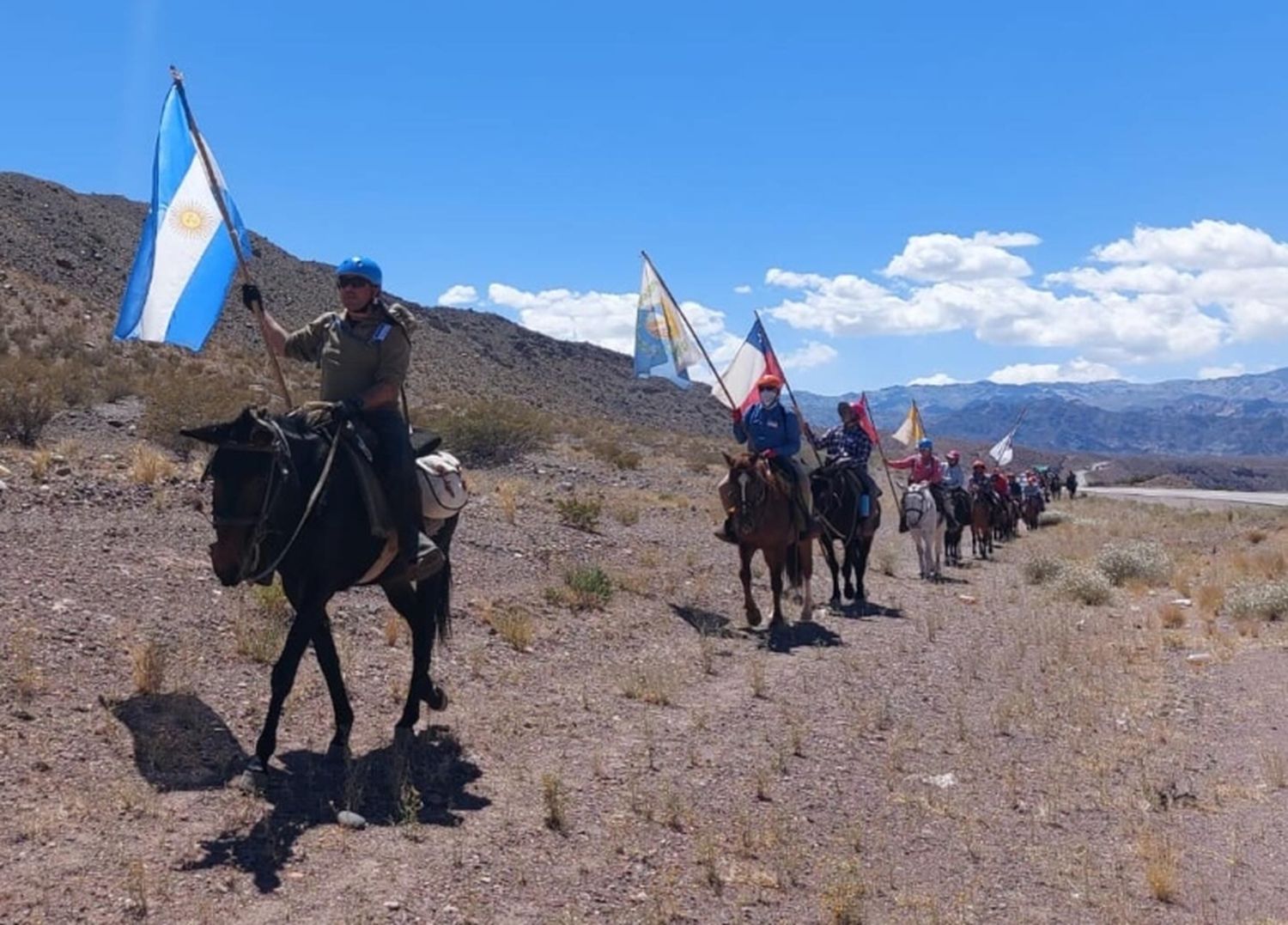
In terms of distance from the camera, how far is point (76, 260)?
186 feet

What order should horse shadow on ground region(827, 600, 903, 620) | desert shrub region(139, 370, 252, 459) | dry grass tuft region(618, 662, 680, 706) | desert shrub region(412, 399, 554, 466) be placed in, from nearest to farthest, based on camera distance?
dry grass tuft region(618, 662, 680, 706) → horse shadow on ground region(827, 600, 903, 620) → desert shrub region(139, 370, 252, 459) → desert shrub region(412, 399, 554, 466)

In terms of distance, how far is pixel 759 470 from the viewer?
1279 centimetres

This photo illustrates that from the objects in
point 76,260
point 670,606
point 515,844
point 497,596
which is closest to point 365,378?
point 515,844

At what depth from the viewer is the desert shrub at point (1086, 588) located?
56.2 ft

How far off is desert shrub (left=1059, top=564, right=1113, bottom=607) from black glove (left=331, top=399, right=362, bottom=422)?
13095 mm

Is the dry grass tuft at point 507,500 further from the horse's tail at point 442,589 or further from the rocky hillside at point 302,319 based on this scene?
the rocky hillside at point 302,319

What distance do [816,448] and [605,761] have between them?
31.7 ft

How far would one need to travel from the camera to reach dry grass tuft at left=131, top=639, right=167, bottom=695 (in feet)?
25.2

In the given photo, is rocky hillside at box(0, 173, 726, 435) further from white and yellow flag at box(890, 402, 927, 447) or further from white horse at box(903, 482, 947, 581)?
white horse at box(903, 482, 947, 581)

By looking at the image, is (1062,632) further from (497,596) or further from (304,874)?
(304,874)

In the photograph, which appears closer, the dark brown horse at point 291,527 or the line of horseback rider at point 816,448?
the dark brown horse at point 291,527

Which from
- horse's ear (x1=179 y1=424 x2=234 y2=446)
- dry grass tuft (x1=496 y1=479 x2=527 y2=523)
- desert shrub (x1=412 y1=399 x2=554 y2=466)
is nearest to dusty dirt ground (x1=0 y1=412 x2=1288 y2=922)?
horse's ear (x1=179 y1=424 x2=234 y2=446)

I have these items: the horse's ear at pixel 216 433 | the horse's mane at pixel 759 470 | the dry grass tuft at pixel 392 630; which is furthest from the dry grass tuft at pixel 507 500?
the horse's ear at pixel 216 433

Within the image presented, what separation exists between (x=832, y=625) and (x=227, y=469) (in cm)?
902
